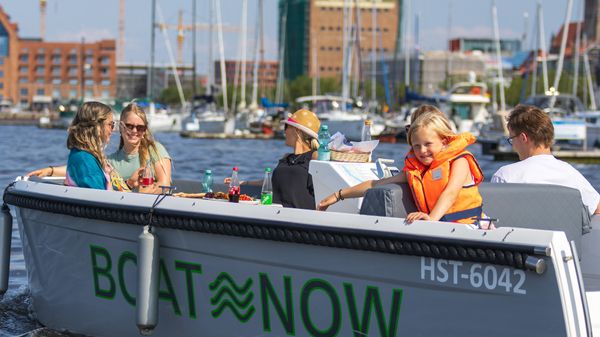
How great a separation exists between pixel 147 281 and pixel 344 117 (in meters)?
45.7

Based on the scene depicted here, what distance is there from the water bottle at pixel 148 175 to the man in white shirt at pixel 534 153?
200 cm

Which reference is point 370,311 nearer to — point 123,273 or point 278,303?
point 278,303

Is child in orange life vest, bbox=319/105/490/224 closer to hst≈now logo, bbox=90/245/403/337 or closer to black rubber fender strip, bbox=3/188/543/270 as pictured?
black rubber fender strip, bbox=3/188/543/270

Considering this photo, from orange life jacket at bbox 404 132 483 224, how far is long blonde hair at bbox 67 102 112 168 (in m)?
2.22

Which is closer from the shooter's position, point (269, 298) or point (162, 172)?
point (269, 298)

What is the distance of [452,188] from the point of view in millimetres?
4977

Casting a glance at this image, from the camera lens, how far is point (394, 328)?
16.1 ft

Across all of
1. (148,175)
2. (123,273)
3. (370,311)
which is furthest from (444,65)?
(370,311)

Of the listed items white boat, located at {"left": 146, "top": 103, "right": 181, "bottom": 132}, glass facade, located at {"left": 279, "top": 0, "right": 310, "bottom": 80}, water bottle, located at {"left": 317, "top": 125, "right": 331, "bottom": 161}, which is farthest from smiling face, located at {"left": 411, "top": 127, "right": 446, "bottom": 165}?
glass facade, located at {"left": 279, "top": 0, "right": 310, "bottom": 80}

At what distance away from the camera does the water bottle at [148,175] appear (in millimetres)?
6555

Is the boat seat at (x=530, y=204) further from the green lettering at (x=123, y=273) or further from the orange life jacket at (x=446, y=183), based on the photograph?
the green lettering at (x=123, y=273)

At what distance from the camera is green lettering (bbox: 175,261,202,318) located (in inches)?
225

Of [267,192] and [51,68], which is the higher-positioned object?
[267,192]

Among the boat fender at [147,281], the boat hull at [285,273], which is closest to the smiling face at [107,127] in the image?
the boat hull at [285,273]
